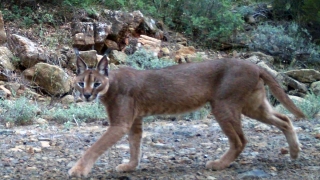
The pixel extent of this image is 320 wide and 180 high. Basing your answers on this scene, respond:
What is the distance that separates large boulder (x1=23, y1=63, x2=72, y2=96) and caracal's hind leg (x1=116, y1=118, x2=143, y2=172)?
558 centimetres

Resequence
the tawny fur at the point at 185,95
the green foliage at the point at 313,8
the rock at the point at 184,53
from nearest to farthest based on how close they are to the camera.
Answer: the tawny fur at the point at 185,95 < the green foliage at the point at 313,8 < the rock at the point at 184,53

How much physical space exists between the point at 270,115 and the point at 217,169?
91 cm

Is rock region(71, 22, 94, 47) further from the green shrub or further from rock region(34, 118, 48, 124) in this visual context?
the green shrub

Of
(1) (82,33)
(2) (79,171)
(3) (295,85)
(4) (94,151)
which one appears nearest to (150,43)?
(1) (82,33)

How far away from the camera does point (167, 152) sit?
6473 mm

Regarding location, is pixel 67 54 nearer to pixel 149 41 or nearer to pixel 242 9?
pixel 149 41

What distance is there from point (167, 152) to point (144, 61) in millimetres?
6086

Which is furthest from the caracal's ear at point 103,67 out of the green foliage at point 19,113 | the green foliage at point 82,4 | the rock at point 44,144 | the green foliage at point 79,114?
the green foliage at point 82,4

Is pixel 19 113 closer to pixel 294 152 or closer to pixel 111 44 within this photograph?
pixel 294 152

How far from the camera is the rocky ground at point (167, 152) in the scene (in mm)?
5387

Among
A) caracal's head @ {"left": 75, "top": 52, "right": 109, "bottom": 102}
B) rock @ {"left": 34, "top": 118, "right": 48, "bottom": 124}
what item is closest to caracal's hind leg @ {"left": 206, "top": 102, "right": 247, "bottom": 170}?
caracal's head @ {"left": 75, "top": 52, "right": 109, "bottom": 102}

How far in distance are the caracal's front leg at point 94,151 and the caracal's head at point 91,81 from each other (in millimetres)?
373

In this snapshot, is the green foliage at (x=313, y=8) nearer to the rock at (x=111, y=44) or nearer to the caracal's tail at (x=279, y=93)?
the caracal's tail at (x=279, y=93)

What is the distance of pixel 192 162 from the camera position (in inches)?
235
